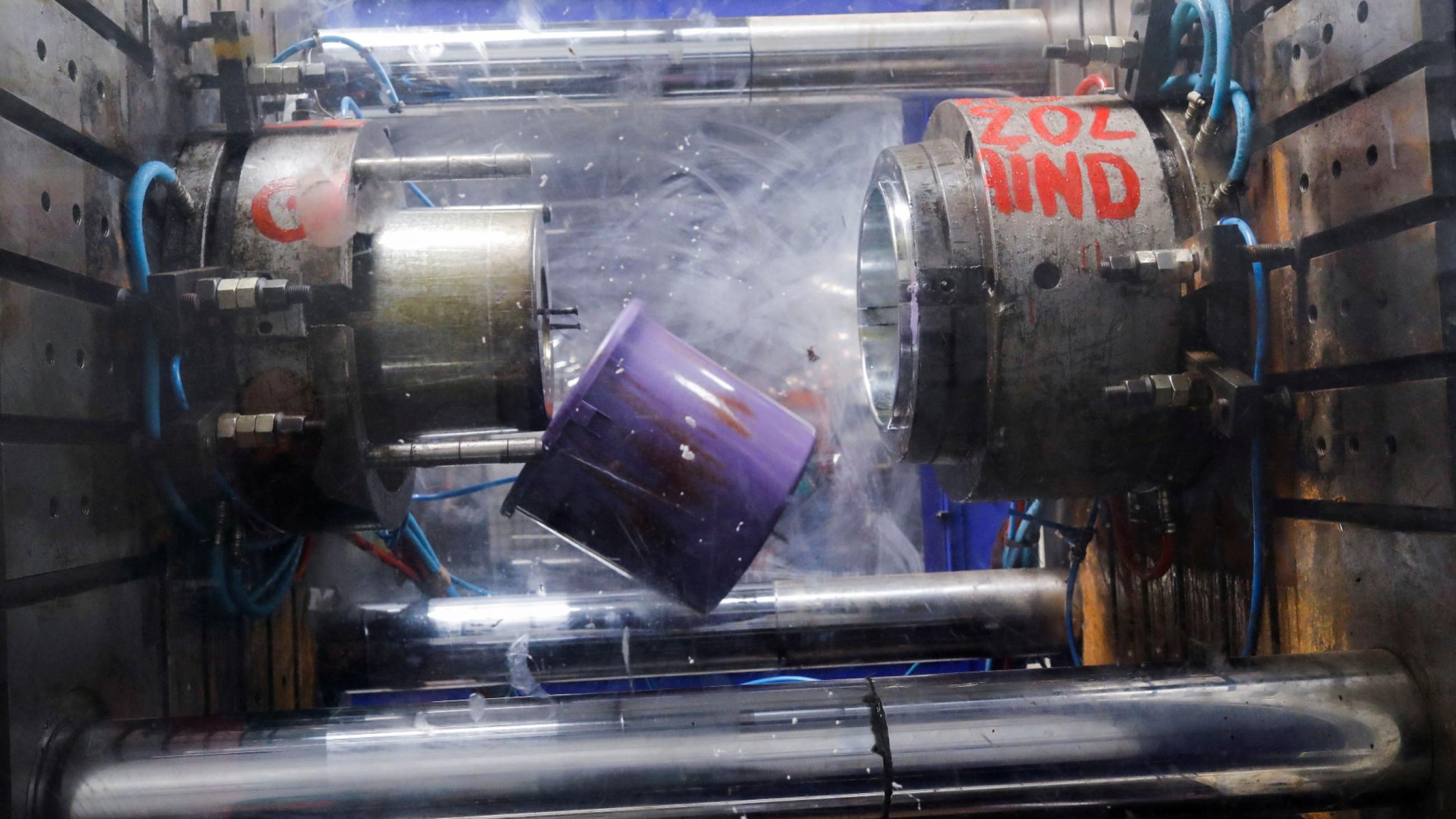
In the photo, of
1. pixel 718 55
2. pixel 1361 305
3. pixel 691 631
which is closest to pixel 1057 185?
pixel 1361 305

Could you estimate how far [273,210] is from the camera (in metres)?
0.99

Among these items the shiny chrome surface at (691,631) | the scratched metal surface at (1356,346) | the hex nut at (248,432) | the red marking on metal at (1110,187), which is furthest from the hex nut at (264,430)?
the scratched metal surface at (1356,346)

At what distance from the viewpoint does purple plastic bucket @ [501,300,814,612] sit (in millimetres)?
1025

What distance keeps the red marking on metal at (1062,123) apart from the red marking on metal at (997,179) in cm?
7

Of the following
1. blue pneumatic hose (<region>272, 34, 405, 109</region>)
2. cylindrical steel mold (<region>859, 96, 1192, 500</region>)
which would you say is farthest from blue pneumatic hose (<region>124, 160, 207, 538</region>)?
cylindrical steel mold (<region>859, 96, 1192, 500</region>)

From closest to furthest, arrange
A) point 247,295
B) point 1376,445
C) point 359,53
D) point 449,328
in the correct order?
point 1376,445 < point 247,295 < point 449,328 < point 359,53

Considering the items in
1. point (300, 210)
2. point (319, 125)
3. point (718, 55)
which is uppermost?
point (718, 55)

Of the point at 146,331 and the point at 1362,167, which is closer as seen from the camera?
the point at 1362,167

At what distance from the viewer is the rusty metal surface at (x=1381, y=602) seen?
2.45 ft

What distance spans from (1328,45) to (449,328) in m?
0.89

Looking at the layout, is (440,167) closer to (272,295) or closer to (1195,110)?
(272,295)

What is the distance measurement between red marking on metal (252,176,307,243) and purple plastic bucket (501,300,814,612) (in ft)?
1.10

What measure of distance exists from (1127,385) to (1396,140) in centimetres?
29

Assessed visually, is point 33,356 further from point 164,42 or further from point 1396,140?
point 1396,140
